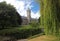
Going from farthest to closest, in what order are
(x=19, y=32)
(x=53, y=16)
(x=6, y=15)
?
(x=6, y=15) → (x=19, y=32) → (x=53, y=16)

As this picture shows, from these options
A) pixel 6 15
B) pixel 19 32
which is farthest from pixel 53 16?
pixel 6 15

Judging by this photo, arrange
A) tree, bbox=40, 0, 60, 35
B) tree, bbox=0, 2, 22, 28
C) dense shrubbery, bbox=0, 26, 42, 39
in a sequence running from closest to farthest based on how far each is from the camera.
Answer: tree, bbox=40, 0, 60, 35, dense shrubbery, bbox=0, 26, 42, 39, tree, bbox=0, 2, 22, 28

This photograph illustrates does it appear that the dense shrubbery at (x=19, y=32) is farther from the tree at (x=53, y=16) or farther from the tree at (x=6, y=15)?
the tree at (x=53, y=16)

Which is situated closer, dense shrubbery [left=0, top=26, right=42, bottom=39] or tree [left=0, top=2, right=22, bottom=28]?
dense shrubbery [left=0, top=26, right=42, bottom=39]

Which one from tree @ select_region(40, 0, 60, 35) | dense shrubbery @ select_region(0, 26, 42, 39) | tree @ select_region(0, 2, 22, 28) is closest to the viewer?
tree @ select_region(40, 0, 60, 35)

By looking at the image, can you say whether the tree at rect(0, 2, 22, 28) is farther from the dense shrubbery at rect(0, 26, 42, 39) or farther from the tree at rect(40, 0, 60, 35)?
the tree at rect(40, 0, 60, 35)

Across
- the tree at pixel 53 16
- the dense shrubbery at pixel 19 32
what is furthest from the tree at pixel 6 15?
the tree at pixel 53 16

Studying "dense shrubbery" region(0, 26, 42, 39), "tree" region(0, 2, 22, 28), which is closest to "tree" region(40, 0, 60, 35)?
"dense shrubbery" region(0, 26, 42, 39)

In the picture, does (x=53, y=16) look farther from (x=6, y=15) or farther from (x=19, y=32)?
(x=6, y=15)

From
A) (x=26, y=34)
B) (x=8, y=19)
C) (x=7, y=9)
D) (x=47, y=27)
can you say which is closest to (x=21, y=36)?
(x=26, y=34)

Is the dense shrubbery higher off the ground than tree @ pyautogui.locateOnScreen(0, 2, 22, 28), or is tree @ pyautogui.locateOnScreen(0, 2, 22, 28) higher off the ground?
tree @ pyautogui.locateOnScreen(0, 2, 22, 28)

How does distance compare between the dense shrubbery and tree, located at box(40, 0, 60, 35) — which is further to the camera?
the dense shrubbery

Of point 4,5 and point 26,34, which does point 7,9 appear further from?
point 26,34

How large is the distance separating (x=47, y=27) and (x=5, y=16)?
1367 centimetres
